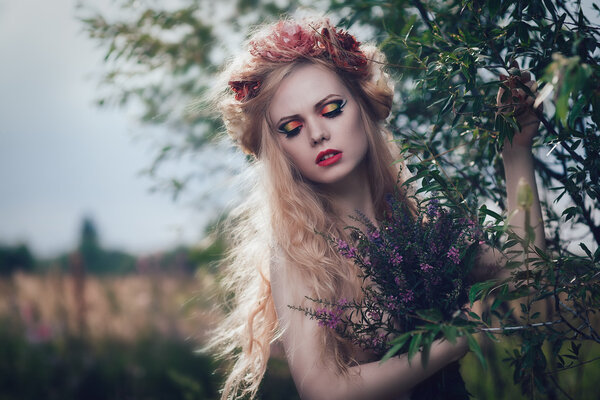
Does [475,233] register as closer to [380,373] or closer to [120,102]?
[380,373]

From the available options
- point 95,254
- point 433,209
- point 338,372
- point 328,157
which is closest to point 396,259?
point 433,209

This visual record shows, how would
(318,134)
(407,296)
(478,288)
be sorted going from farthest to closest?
(318,134), (407,296), (478,288)

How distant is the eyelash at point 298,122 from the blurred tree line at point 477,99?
1.04 ft

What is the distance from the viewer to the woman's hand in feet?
5.28

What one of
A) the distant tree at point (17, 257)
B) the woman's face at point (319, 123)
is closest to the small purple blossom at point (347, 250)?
the woman's face at point (319, 123)

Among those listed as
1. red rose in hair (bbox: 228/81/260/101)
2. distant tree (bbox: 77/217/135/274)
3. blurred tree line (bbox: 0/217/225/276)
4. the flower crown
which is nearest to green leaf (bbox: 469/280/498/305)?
the flower crown

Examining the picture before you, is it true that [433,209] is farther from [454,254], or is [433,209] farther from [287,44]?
[287,44]

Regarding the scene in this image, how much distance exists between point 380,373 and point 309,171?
909mm

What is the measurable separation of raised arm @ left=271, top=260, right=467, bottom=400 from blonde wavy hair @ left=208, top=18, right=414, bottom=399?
0.18 meters

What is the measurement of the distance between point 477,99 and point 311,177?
803 mm

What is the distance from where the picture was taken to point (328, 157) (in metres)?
2.05

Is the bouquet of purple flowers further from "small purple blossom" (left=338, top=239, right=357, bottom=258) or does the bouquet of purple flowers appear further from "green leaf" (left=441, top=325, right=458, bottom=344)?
"green leaf" (left=441, top=325, right=458, bottom=344)

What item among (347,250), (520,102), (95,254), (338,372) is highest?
(520,102)

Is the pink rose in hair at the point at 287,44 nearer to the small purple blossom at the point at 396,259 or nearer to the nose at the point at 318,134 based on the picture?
the nose at the point at 318,134
